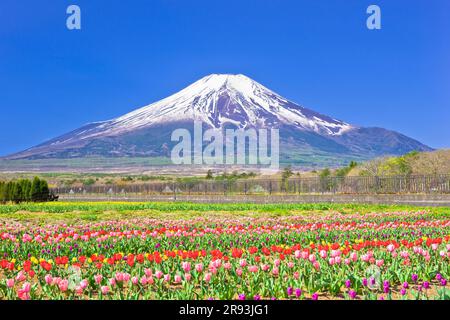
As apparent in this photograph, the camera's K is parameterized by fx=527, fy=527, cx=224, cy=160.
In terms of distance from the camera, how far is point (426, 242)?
28.4ft

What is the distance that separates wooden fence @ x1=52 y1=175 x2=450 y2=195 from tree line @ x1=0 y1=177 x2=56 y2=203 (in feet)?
39.4

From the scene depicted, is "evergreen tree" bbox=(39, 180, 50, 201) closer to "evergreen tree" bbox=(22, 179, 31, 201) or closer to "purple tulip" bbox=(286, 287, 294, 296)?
"evergreen tree" bbox=(22, 179, 31, 201)

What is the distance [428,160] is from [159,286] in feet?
145

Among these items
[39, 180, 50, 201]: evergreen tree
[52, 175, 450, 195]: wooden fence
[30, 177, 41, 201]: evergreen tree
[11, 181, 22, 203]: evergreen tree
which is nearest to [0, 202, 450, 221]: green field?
[52, 175, 450, 195]: wooden fence

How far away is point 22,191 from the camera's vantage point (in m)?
39.7

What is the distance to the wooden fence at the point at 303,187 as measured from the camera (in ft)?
102

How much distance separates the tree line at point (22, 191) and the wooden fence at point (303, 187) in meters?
12.0

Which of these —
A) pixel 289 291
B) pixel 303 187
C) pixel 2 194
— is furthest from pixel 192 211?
pixel 2 194

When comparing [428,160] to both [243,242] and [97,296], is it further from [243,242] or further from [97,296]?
[97,296]

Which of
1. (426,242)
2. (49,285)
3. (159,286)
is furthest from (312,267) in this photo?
(49,285)

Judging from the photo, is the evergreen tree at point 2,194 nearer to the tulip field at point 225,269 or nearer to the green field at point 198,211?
the green field at point 198,211

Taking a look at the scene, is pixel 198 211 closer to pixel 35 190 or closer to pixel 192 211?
pixel 192 211

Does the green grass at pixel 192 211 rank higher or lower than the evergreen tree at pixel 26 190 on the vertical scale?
lower

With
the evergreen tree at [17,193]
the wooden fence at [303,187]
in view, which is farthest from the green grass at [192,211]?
the evergreen tree at [17,193]
